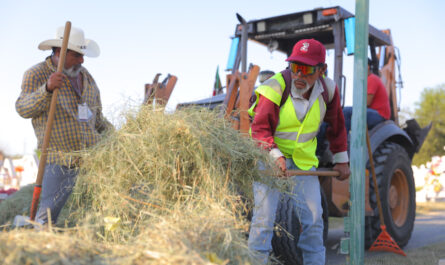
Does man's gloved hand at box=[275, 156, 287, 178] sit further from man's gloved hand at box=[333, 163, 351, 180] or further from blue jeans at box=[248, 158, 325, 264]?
man's gloved hand at box=[333, 163, 351, 180]

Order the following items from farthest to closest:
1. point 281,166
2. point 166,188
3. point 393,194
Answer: point 393,194 → point 281,166 → point 166,188

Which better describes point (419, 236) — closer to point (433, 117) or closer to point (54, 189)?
point (54, 189)

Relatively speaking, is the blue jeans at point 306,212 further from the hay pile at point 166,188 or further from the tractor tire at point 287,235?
the tractor tire at point 287,235

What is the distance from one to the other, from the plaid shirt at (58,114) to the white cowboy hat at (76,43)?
0.13m

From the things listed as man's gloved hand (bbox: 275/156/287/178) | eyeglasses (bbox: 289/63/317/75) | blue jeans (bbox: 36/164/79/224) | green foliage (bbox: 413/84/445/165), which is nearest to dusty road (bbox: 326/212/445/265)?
man's gloved hand (bbox: 275/156/287/178)

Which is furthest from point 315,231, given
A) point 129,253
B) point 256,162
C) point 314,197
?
point 129,253

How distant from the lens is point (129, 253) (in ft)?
5.64

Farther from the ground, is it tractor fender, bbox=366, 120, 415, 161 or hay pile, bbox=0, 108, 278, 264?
tractor fender, bbox=366, 120, 415, 161

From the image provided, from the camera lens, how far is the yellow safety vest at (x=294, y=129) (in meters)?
3.24

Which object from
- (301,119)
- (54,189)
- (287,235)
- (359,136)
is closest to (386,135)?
(359,136)

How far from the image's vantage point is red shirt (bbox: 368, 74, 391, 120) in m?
5.56

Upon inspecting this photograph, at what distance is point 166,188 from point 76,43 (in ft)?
5.62

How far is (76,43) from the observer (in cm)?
350

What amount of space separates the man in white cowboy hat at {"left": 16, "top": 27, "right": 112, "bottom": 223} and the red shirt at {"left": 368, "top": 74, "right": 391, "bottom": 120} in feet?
11.2
